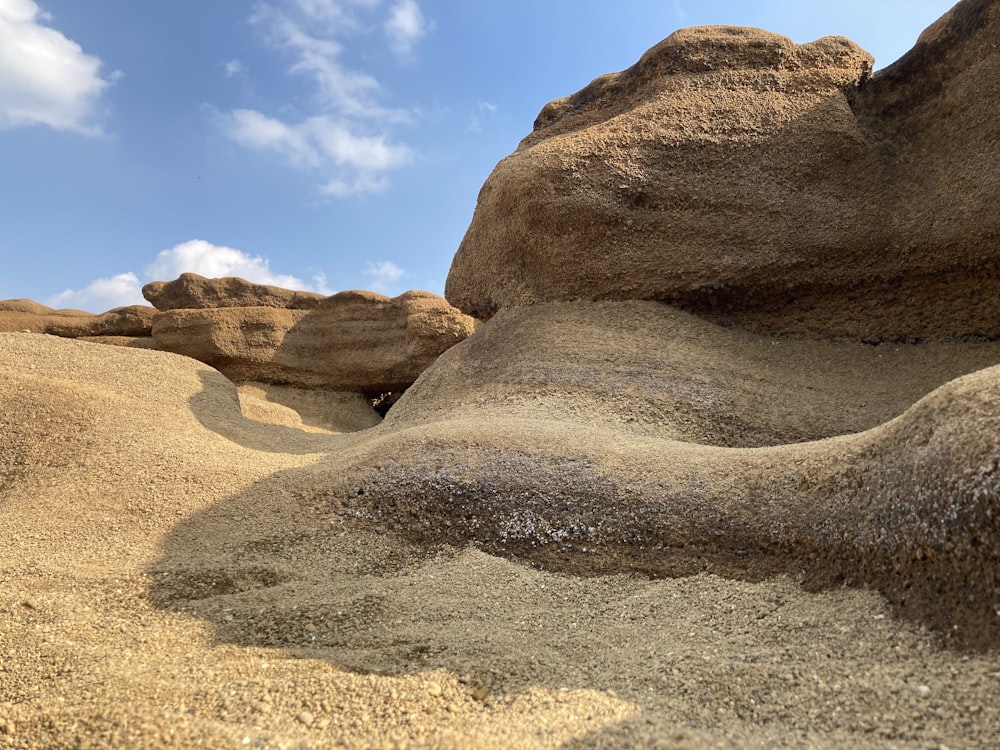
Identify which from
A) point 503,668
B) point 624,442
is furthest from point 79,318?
point 503,668

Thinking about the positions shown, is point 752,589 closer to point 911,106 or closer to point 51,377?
point 911,106

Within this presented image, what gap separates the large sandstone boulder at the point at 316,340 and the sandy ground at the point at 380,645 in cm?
842

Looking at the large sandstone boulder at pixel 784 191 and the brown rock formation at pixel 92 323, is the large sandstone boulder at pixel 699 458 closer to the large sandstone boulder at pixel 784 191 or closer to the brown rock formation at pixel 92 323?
the large sandstone boulder at pixel 784 191

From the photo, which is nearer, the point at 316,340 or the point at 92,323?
the point at 316,340

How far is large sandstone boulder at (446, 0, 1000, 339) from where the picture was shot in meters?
5.70

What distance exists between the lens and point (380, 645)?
255cm

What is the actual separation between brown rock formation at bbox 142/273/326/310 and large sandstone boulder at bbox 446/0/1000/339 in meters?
8.56

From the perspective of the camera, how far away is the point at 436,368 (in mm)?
6840

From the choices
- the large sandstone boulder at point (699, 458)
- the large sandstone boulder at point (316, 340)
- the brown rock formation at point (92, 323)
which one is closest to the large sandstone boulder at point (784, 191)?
the large sandstone boulder at point (699, 458)

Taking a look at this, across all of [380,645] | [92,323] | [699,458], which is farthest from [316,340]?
[380,645]

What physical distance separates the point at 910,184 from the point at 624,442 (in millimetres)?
3777

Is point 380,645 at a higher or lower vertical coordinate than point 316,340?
lower

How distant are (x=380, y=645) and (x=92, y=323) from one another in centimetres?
1464

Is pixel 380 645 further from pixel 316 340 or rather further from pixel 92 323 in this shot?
pixel 92 323
